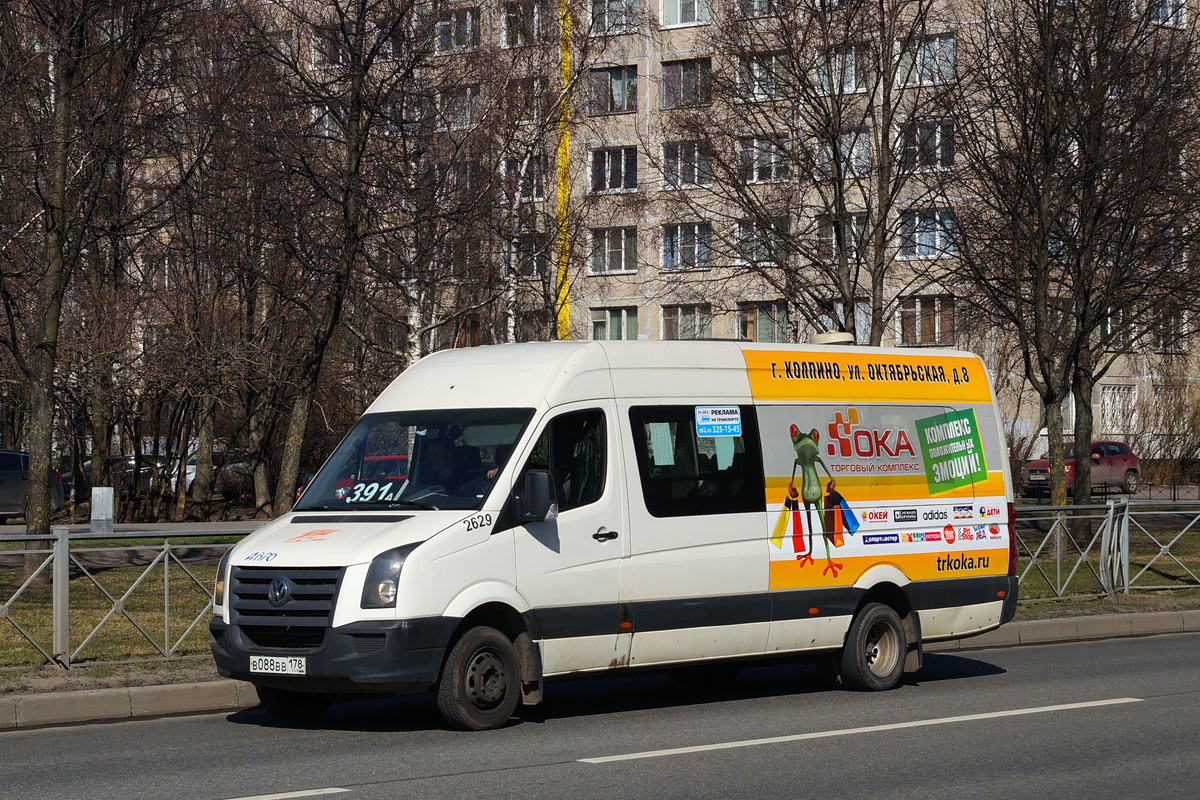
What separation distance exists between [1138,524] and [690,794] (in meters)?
12.6

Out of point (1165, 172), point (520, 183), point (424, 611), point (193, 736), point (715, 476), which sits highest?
point (520, 183)

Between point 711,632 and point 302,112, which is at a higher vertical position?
point 302,112

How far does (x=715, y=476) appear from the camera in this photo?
442 inches

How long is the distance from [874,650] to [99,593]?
20.9ft

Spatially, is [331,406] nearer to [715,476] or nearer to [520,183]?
[520,183]

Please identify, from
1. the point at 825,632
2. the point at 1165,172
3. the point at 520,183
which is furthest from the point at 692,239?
the point at 825,632

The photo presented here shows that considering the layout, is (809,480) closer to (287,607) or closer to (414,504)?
(414,504)

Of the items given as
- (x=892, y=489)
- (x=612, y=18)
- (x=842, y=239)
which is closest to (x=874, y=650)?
(x=892, y=489)

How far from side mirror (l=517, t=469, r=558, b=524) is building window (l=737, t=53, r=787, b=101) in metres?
15.1

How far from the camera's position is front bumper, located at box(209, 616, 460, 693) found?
9.41m

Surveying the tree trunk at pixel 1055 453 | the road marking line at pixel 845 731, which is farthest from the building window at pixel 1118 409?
the road marking line at pixel 845 731

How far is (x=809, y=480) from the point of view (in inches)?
465

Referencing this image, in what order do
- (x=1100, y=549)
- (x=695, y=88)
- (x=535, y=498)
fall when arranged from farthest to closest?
(x=695, y=88) → (x=1100, y=549) → (x=535, y=498)

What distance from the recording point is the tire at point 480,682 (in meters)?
9.70
